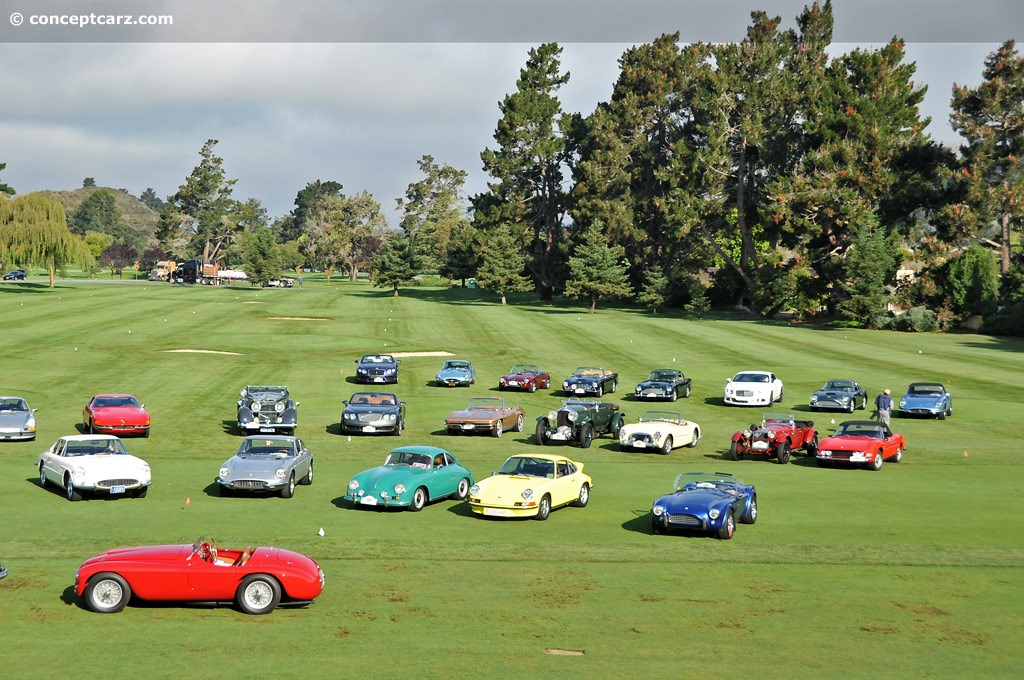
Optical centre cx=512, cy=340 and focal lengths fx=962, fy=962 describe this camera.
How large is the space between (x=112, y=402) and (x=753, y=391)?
26992mm

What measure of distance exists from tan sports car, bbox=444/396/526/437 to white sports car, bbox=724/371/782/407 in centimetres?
1268

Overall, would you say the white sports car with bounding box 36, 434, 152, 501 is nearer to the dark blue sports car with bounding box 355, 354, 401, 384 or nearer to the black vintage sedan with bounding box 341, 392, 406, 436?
the black vintage sedan with bounding box 341, 392, 406, 436

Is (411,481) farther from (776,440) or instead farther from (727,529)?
(776,440)

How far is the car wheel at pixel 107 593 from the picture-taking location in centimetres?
1441

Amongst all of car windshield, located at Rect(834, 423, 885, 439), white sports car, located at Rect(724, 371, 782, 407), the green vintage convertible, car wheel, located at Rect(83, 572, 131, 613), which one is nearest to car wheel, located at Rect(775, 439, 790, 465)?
car windshield, located at Rect(834, 423, 885, 439)

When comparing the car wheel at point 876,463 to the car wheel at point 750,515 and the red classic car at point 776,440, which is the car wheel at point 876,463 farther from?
the car wheel at point 750,515

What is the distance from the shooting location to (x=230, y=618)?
1452 cm

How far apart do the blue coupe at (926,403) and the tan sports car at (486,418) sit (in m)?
17.3

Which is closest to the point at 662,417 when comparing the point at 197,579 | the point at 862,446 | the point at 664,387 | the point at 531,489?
the point at 862,446

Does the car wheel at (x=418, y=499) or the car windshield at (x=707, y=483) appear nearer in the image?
the car windshield at (x=707, y=483)

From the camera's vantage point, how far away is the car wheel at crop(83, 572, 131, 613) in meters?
14.4

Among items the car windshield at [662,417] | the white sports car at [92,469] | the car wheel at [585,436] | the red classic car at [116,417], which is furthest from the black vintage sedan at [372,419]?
the white sports car at [92,469]

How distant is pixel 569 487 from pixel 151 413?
889 inches

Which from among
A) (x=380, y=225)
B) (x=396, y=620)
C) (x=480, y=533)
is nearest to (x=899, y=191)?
(x=480, y=533)
